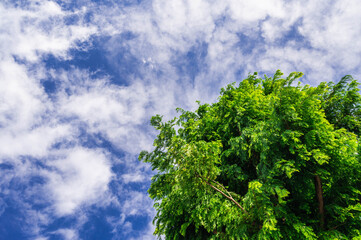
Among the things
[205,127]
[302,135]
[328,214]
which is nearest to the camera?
[302,135]

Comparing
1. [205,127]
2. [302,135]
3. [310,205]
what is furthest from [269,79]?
[310,205]

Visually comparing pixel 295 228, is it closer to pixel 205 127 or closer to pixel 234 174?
pixel 234 174

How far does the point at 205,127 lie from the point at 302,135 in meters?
4.89

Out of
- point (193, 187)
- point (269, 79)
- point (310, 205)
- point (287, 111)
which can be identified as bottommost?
point (310, 205)

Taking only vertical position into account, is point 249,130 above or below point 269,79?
below

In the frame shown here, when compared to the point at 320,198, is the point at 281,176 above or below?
above

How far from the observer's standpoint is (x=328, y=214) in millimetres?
8125

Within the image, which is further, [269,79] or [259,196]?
[269,79]

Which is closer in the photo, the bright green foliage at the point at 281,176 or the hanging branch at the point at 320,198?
the bright green foliage at the point at 281,176

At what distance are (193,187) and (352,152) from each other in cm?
585

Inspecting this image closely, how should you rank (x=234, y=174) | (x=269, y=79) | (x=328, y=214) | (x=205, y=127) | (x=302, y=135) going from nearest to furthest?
(x=302, y=135), (x=328, y=214), (x=234, y=174), (x=205, y=127), (x=269, y=79)

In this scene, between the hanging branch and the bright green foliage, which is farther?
the hanging branch

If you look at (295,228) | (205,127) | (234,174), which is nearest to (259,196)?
(295,228)

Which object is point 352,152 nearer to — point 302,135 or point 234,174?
point 302,135
